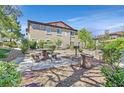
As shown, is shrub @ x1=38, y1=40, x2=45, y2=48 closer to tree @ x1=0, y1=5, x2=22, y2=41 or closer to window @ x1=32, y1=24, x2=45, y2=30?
window @ x1=32, y1=24, x2=45, y2=30

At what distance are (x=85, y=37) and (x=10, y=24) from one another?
1.92m

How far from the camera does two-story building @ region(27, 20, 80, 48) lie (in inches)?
222

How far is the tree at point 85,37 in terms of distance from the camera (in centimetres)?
557

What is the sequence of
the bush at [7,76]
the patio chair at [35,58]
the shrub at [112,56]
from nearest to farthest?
the bush at [7,76]
the shrub at [112,56]
the patio chair at [35,58]

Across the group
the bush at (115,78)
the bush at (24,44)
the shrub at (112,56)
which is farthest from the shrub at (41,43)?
the bush at (115,78)

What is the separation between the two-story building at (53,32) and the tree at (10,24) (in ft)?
1.01

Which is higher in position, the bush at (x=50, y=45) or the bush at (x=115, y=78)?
the bush at (x=50, y=45)

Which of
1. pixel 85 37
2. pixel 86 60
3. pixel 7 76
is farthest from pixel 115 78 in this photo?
pixel 7 76

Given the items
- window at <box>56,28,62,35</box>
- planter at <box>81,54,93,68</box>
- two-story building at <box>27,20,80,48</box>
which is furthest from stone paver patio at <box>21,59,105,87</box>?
window at <box>56,28,62,35</box>

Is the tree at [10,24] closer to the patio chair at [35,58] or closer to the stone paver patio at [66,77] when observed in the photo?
the patio chair at [35,58]

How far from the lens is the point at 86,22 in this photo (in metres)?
5.49

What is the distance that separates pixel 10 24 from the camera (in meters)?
5.81

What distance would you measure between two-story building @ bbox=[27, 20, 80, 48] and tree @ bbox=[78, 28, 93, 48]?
0.13 metres
